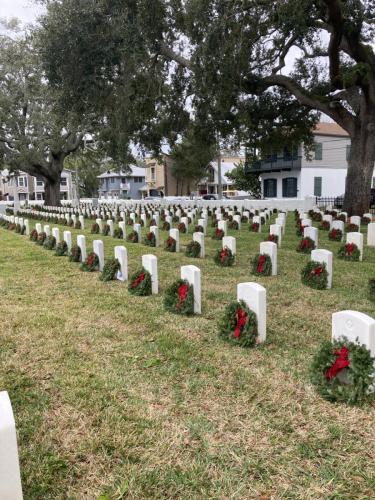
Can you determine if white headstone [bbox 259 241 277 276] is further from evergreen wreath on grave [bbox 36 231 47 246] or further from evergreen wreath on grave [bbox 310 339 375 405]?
evergreen wreath on grave [bbox 36 231 47 246]

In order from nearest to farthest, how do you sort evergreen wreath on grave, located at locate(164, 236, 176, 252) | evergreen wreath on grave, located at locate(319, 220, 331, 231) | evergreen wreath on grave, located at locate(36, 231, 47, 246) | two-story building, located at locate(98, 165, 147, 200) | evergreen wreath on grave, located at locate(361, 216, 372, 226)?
evergreen wreath on grave, located at locate(164, 236, 176, 252) < evergreen wreath on grave, located at locate(36, 231, 47, 246) < evergreen wreath on grave, located at locate(319, 220, 331, 231) < evergreen wreath on grave, located at locate(361, 216, 372, 226) < two-story building, located at locate(98, 165, 147, 200)

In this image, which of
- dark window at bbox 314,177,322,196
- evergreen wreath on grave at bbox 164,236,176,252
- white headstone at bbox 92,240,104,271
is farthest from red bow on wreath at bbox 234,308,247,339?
dark window at bbox 314,177,322,196

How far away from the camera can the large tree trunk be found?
50.0 ft

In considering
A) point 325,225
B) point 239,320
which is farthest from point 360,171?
point 239,320

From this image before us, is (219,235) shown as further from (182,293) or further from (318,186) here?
(318,186)

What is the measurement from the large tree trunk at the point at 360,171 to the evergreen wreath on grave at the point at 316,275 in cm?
1039

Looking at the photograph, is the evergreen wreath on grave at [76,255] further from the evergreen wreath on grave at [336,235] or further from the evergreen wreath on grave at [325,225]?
the evergreen wreath on grave at [325,225]

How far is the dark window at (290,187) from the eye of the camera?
39125 mm

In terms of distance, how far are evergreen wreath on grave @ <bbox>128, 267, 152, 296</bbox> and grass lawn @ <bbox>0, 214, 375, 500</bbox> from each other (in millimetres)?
255

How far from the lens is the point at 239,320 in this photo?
436cm

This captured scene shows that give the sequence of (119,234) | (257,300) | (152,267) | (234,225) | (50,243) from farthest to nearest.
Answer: (234,225) < (119,234) < (50,243) < (152,267) < (257,300)

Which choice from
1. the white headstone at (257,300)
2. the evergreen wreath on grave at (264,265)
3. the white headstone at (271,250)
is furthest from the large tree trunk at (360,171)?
the white headstone at (257,300)

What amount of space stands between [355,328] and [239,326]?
128cm

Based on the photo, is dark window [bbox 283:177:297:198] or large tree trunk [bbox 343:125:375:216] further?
dark window [bbox 283:177:297:198]
